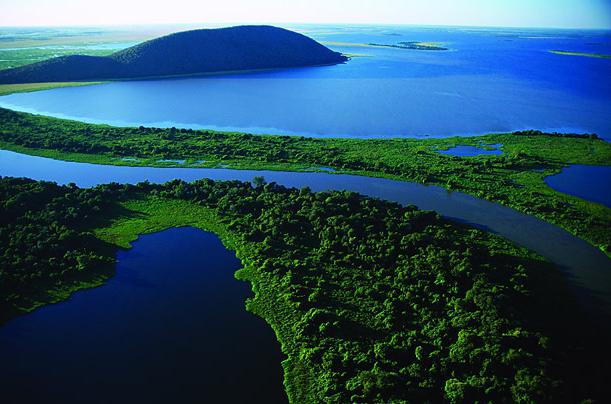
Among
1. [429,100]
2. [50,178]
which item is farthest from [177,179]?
[429,100]

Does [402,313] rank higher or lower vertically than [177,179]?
lower

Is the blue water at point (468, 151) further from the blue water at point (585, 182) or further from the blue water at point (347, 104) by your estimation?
the blue water at point (585, 182)

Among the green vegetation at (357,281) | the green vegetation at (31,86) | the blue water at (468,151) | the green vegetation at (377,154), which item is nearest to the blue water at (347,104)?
the green vegetation at (31,86)

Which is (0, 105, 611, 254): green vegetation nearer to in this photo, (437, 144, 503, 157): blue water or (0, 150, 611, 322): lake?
(437, 144, 503, 157): blue water

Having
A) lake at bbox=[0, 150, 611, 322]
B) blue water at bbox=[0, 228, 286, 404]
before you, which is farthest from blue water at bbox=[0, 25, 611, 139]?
blue water at bbox=[0, 228, 286, 404]

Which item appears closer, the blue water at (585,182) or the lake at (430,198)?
the lake at (430,198)

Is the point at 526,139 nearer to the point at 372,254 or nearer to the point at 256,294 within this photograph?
the point at 372,254
